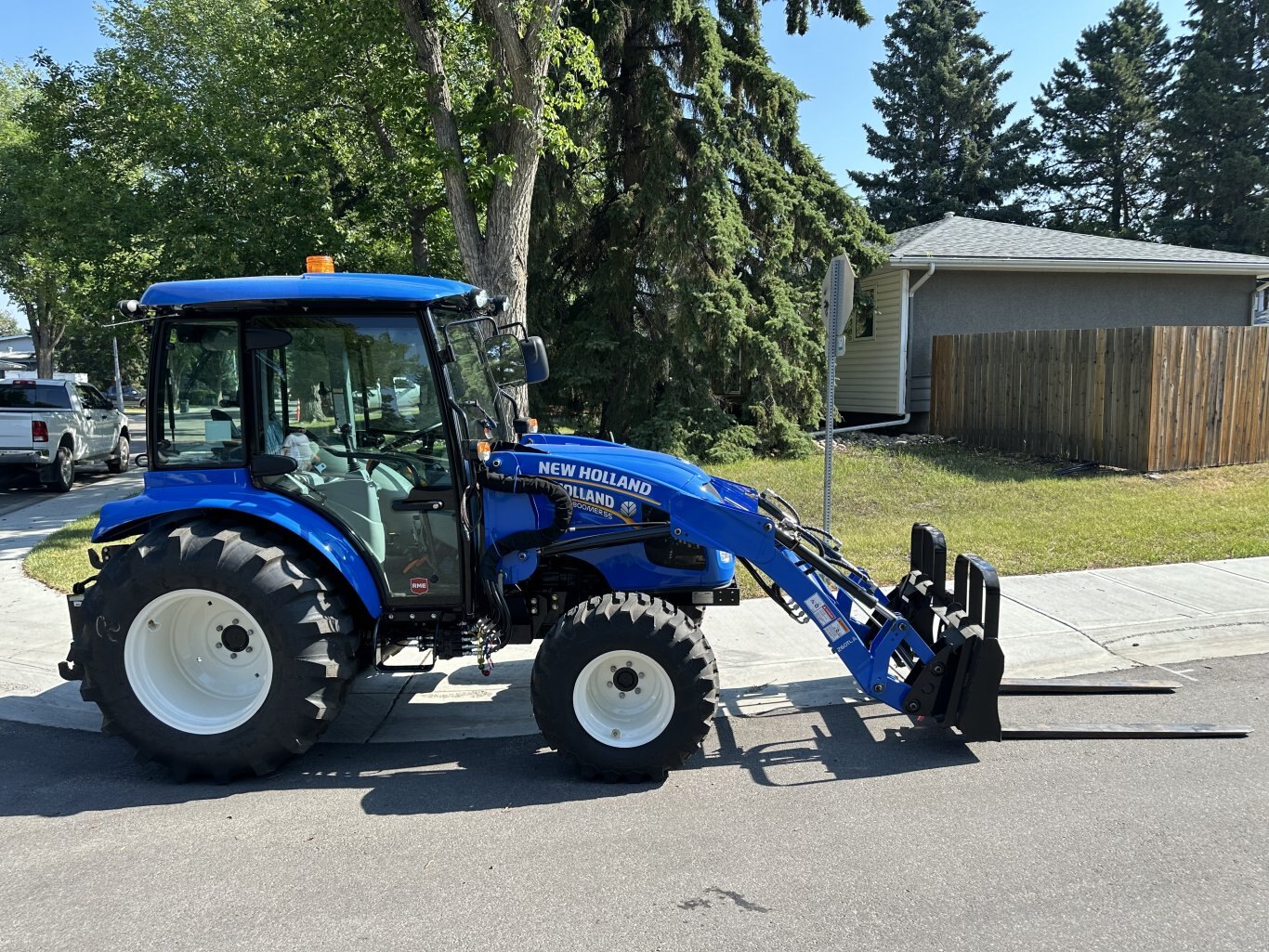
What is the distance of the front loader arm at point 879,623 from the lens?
412 centimetres

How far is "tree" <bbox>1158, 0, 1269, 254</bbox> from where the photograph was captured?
33.0 metres

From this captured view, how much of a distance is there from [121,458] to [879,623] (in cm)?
1774

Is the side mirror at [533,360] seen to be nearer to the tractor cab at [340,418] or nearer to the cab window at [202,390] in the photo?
the tractor cab at [340,418]

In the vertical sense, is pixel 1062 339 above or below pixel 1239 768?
above

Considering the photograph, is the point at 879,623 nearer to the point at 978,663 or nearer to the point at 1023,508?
the point at 978,663

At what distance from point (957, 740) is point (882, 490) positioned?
7.27 meters

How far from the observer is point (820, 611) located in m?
4.28

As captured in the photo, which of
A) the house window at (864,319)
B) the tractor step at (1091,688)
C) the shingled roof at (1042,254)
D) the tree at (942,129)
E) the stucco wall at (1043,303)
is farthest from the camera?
the tree at (942,129)

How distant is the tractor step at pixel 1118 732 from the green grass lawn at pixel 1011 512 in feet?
9.90

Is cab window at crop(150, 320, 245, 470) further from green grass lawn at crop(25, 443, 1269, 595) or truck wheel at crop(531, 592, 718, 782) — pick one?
green grass lawn at crop(25, 443, 1269, 595)

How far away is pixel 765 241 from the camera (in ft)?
48.4

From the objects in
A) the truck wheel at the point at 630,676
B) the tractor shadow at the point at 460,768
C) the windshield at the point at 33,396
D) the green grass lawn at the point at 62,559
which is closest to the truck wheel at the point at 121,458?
the windshield at the point at 33,396

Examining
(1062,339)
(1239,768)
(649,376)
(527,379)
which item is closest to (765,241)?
(649,376)

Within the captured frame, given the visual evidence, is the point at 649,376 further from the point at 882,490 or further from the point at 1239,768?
the point at 1239,768
